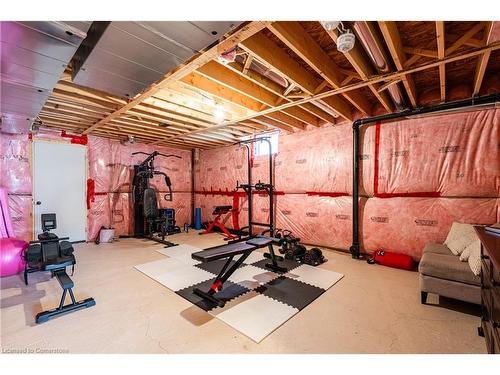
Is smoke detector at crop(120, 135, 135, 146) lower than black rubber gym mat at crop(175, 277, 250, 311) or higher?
higher

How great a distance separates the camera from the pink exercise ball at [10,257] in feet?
10.3

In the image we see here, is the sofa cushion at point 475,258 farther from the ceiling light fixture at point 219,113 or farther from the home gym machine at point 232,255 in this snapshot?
the ceiling light fixture at point 219,113

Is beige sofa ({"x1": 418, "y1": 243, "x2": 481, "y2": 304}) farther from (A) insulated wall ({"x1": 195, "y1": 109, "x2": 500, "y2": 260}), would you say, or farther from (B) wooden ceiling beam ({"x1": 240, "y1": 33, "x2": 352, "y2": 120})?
(B) wooden ceiling beam ({"x1": 240, "y1": 33, "x2": 352, "y2": 120})

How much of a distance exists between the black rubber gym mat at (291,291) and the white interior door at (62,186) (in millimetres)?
5371

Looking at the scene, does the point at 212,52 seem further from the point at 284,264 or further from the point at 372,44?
the point at 284,264

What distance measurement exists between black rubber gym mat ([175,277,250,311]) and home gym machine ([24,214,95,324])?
3.55 ft

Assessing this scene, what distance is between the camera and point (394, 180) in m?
4.01

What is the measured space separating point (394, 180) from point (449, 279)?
2053 millimetres

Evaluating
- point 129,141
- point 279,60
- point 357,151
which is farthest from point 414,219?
point 129,141

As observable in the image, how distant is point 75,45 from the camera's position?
1.75m

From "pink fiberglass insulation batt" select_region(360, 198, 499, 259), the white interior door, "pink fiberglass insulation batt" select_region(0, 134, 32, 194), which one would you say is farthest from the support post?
"pink fiberglass insulation batt" select_region(0, 134, 32, 194)

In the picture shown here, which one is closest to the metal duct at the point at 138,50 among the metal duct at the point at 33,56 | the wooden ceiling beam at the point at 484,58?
the metal duct at the point at 33,56

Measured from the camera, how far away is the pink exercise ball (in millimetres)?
3141
